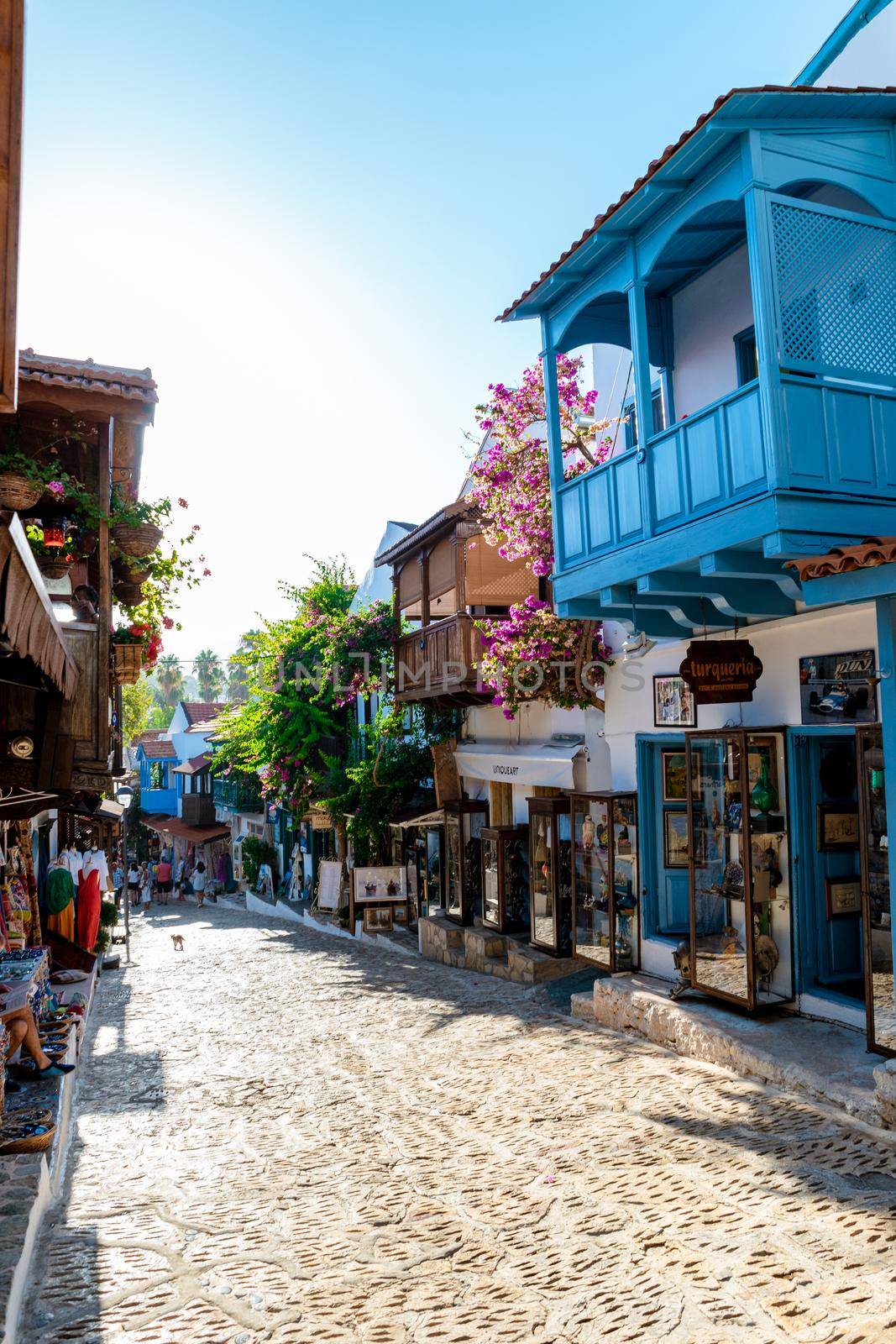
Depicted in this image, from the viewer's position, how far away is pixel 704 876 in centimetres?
888

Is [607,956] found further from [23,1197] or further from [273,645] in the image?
[273,645]

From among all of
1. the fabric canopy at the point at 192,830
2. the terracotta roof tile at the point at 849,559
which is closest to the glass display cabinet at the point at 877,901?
the terracotta roof tile at the point at 849,559

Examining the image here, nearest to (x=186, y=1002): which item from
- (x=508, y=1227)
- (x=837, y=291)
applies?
(x=508, y=1227)

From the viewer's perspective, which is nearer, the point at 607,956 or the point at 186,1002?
the point at 607,956

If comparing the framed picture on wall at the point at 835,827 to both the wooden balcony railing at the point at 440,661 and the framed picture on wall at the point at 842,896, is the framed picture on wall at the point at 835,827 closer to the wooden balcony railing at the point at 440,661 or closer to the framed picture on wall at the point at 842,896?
the framed picture on wall at the point at 842,896

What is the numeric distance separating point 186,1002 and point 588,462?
882 cm

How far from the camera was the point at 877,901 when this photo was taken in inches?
261

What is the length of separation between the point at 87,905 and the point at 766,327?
11437mm

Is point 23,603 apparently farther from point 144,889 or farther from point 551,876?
point 144,889

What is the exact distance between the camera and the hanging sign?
26.6 feet

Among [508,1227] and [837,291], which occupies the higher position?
[837,291]

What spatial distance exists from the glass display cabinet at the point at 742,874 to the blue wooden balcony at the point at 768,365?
1326 mm

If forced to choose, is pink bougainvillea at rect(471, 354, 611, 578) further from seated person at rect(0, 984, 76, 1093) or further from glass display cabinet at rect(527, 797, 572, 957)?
seated person at rect(0, 984, 76, 1093)

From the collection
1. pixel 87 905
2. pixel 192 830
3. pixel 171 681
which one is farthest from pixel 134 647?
pixel 171 681
